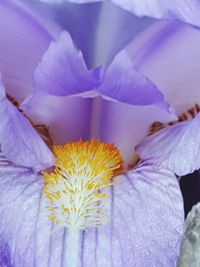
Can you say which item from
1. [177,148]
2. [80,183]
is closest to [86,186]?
[80,183]

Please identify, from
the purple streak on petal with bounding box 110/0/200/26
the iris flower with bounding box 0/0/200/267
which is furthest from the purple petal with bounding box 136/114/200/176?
the purple streak on petal with bounding box 110/0/200/26

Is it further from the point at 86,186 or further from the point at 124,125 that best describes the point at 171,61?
the point at 86,186

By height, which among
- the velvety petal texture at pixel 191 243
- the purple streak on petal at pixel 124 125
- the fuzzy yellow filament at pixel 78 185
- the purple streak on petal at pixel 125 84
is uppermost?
the purple streak on petal at pixel 125 84

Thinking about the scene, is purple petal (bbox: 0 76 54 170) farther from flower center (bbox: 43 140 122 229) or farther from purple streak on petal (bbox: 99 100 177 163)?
purple streak on petal (bbox: 99 100 177 163)

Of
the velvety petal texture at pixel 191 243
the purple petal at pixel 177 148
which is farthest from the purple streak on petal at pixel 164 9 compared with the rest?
the velvety petal texture at pixel 191 243

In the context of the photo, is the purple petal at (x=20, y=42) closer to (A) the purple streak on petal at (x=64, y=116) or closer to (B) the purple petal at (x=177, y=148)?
(A) the purple streak on petal at (x=64, y=116)
